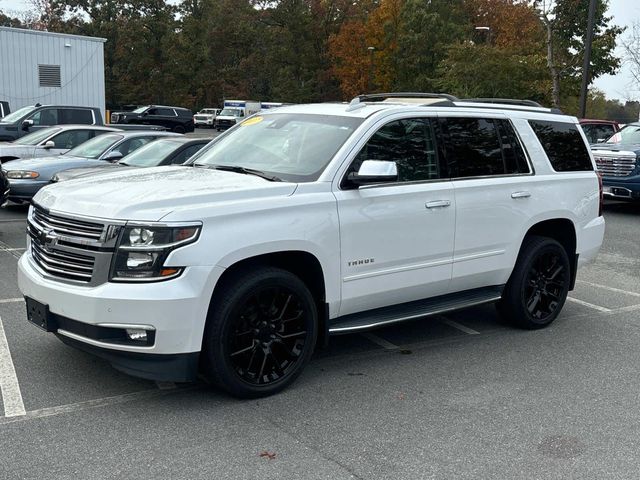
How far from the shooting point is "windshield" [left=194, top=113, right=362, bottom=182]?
490 cm

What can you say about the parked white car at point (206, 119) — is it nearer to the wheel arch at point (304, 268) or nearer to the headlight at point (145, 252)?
the wheel arch at point (304, 268)

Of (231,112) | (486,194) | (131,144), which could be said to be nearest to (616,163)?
(131,144)

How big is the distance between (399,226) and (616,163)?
36.4ft

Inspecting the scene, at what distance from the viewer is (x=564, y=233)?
6.52 m

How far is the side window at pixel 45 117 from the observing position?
18.3 meters

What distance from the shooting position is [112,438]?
3826 mm

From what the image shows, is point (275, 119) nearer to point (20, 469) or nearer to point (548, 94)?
point (20, 469)

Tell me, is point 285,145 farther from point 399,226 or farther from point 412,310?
point 412,310

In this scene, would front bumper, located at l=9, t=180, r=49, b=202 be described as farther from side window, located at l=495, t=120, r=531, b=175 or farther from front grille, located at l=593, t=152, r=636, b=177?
front grille, located at l=593, t=152, r=636, b=177

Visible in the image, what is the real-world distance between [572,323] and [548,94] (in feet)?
89.2

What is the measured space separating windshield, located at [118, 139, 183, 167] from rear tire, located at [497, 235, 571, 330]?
6079 mm

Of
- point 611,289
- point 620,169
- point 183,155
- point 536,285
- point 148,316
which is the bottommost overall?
point 611,289

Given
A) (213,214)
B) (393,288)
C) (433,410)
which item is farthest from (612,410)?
(213,214)

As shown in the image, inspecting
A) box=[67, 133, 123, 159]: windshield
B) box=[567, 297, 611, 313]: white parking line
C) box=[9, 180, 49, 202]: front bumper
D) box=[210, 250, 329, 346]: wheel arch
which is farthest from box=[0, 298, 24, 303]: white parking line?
box=[67, 133, 123, 159]: windshield
